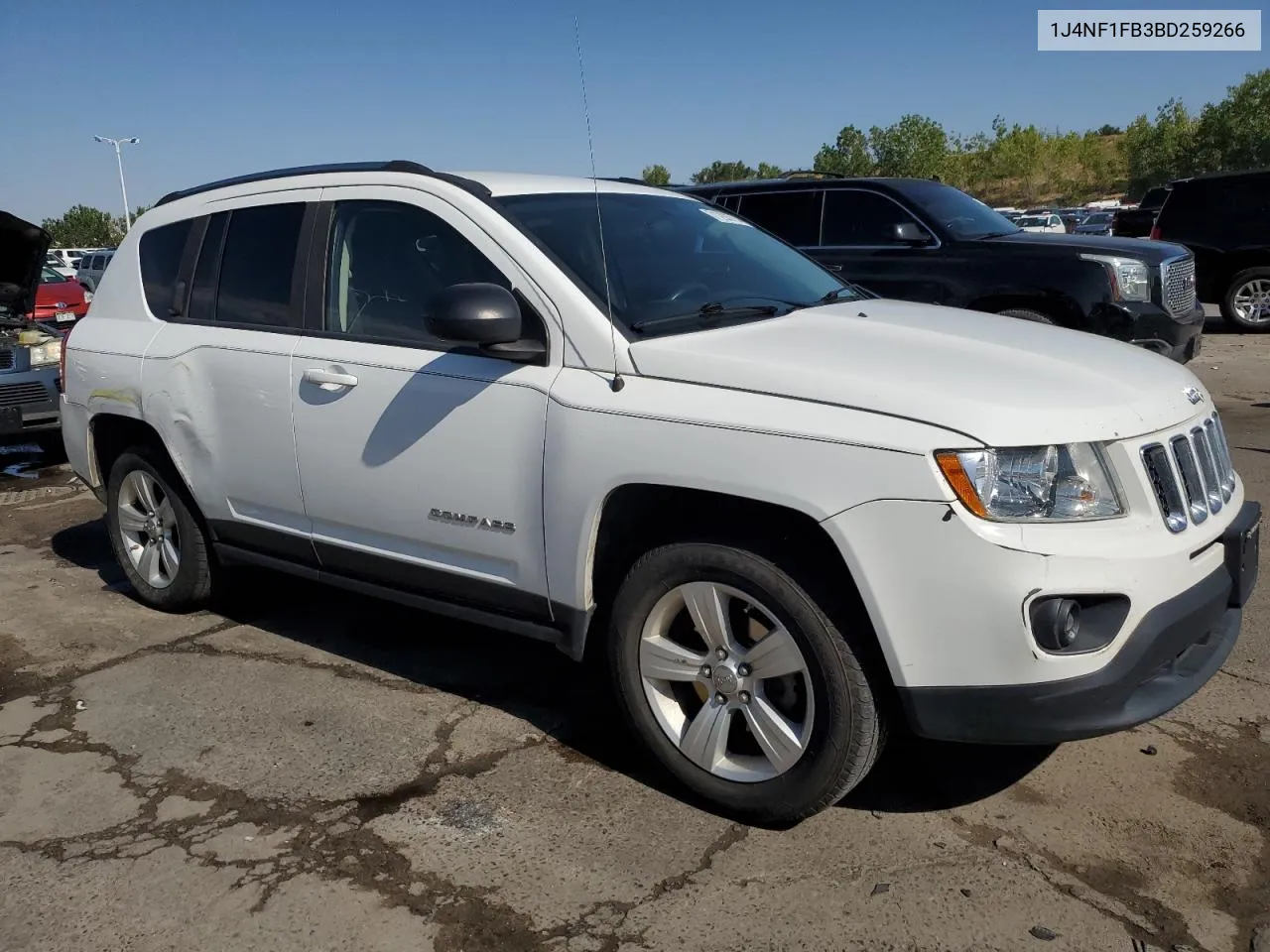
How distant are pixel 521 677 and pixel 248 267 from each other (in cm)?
194

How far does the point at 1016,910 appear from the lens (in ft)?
8.99

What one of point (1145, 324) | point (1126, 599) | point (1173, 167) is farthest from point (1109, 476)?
point (1173, 167)

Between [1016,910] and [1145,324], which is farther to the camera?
[1145,324]

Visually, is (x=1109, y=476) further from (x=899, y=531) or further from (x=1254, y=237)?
(x=1254, y=237)

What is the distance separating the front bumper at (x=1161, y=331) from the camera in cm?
794

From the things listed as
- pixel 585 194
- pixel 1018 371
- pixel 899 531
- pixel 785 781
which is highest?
pixel 585 194

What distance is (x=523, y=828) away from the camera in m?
3.20

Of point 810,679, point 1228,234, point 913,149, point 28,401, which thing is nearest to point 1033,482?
point 810,679

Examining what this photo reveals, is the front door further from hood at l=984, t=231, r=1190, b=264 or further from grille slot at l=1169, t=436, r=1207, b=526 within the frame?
hood at l=984, t=231, r=1190, b=264

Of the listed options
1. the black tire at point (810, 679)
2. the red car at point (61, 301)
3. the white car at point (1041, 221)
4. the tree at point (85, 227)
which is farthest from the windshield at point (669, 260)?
the tree at point (85, 227)

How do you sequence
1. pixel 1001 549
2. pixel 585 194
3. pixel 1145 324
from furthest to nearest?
1. pixel 1145 324
2. pixel 585 194
3. pixel 1001 549

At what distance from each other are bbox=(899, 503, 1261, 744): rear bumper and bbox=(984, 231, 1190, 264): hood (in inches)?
231

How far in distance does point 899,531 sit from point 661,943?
1126 millimetres

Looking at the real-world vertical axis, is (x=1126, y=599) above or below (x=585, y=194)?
below
